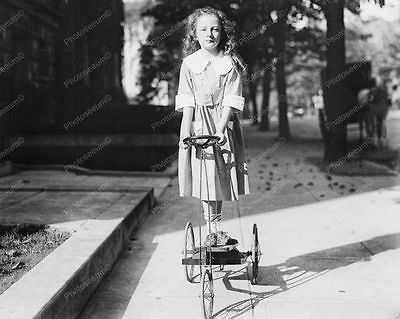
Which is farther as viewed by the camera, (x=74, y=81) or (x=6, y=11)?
(x=74, y=81)

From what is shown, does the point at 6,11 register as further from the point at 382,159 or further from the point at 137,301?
the point at 382,159

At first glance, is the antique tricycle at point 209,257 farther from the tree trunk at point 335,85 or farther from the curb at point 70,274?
the tree trunk at point 335,85

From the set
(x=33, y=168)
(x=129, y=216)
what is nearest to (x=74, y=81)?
(x=33, y=168)

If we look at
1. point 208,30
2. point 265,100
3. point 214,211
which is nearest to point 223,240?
point 214,211

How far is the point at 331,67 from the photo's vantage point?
12.6 metres

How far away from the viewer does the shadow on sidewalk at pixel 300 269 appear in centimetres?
438

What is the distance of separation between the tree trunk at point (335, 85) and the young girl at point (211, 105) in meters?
8.26

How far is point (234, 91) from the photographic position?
4.48 m

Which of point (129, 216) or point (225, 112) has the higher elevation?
point (225, 112)

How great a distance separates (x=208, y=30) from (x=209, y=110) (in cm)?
65

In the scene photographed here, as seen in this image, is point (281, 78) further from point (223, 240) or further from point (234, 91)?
point (223, 240)

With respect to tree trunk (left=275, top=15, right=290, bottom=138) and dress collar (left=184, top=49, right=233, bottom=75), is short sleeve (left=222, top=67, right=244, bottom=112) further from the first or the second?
tree trunk (left=275, top=15, right=290, bottom=138)

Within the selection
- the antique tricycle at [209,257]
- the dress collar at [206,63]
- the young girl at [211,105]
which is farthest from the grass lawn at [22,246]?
the dress collar at [206,63]

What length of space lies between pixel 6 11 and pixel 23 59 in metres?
1.31
